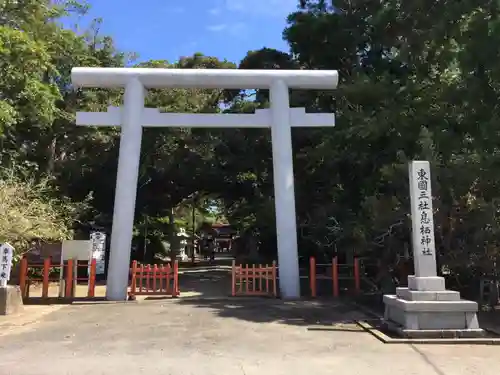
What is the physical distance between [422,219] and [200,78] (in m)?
7.53

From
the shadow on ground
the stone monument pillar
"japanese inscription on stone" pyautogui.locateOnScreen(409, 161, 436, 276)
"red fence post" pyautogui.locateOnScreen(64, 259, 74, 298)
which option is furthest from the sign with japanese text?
"japanese inscription on stone" pyautogui.locateOnScreen(409, 161, 436, 276)

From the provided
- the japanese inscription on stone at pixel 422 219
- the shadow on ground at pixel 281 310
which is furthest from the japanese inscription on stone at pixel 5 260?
the japanese inscription on stone at pixel 422 219

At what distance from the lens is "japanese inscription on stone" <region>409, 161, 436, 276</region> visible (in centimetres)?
863

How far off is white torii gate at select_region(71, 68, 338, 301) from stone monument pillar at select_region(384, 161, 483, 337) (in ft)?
15.9

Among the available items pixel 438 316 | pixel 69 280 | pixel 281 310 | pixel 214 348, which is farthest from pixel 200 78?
pixel 438 316

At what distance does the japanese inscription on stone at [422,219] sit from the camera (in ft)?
28.3

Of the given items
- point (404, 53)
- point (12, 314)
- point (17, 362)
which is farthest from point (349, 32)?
point (17, 362)

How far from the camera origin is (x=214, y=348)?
23.2 ft

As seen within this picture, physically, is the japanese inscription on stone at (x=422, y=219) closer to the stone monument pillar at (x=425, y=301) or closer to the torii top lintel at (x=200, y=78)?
the stone monument pillar at (x=425, y=301)

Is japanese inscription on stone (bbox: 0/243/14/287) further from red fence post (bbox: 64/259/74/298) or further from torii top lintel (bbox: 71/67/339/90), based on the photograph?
torii top lintel (bbox: 71/67/339/90)

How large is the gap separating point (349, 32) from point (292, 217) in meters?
7.75

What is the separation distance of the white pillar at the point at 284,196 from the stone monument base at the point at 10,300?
21.6ft

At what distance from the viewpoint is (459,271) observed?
1180cm

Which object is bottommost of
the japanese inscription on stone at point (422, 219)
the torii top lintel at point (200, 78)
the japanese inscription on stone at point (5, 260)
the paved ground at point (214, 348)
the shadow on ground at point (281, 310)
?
the paved ground at point (214, 348)
